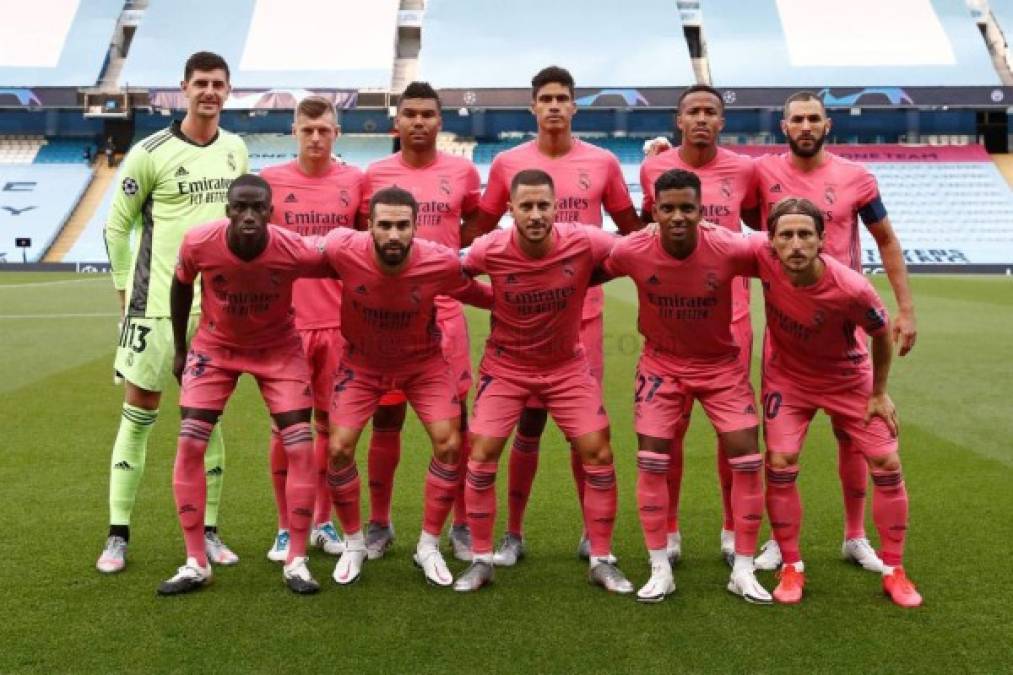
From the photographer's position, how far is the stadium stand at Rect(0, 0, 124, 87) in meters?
39.3

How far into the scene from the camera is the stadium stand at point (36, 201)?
34.3 metres

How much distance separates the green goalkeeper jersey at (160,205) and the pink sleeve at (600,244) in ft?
6.61

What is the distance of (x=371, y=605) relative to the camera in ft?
14.6

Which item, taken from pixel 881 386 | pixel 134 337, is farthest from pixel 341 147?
pixel 881 386

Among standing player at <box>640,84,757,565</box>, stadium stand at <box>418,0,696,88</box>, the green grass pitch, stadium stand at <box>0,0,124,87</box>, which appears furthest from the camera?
stadium stand at <box>0,0,124,87</box>

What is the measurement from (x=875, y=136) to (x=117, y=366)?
40.3m

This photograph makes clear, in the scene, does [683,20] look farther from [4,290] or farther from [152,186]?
[152,186]

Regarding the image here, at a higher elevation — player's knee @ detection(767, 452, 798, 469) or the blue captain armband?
the blue captain armband

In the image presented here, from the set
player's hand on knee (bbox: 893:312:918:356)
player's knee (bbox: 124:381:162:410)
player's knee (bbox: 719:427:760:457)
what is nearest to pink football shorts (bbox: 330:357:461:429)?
player's knee (bbox: 124:381:162:410)

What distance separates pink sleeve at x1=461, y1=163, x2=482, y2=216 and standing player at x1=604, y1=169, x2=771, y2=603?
43.3 inches

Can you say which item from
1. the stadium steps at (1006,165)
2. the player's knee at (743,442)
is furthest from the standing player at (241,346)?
the stadium steps at (1006,165)

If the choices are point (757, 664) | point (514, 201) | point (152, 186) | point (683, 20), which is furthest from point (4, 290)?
point (683, 20)

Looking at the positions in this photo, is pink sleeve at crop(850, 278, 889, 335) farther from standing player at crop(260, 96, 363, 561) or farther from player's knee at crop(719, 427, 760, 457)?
standing player at crop(260, 96, 363, 561)

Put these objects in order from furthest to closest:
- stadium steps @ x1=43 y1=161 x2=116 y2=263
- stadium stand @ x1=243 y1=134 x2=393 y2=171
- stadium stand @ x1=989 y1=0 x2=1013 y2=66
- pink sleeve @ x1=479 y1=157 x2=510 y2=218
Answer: stadium stand @ x1=989 y1=0 x2=1013 y2=66, stadium stand @ x1=243 y1=134 x2=393 y2=171, stadium steps @ x1=43 y1=161 x2=116 y2=263, pink sleeve @ x1=479 y1=157 x2=510 y2=218
